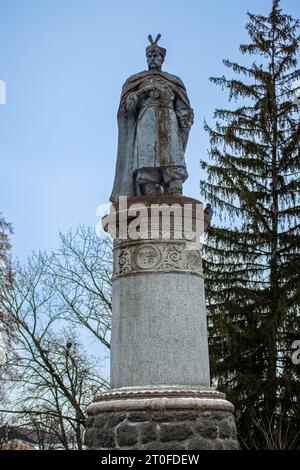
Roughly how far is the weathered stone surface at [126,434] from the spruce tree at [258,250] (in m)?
7.05

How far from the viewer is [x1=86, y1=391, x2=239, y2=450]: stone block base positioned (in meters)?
5.99

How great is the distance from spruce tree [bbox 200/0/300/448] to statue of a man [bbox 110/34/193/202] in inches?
276

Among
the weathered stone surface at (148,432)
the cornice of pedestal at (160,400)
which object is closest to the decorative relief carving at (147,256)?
the cornice of pedestal at (160,400)

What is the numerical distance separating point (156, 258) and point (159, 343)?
935 mm

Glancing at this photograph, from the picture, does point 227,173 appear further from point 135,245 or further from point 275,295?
point 135,245

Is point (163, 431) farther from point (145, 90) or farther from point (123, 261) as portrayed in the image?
point (145, 90)

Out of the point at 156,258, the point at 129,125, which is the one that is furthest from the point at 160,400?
the point at 129,125

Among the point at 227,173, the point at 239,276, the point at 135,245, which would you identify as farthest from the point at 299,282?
the point at 135,245

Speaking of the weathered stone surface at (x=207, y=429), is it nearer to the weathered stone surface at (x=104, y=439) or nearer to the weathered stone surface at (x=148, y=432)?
the weathered stone surface at (x=148, y=432)

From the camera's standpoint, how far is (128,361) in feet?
21.4

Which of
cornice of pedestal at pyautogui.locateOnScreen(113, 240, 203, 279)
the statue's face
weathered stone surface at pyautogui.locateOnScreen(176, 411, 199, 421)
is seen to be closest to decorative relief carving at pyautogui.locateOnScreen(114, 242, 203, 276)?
cornice of pedestal at pyautogui.locateOnScreen(113, 240, 203, 279)

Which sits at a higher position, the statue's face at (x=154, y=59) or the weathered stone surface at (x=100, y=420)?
the statue's face at (x=154, y=59)

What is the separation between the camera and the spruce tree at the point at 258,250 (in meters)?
13.6
